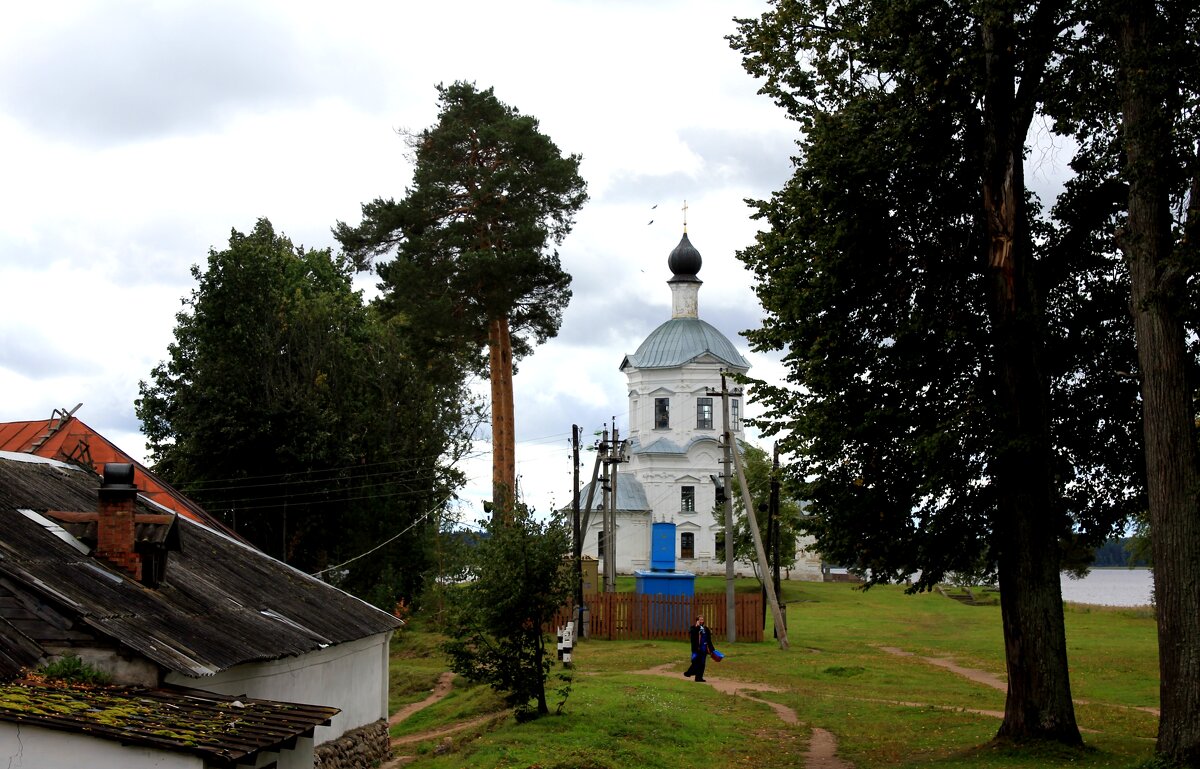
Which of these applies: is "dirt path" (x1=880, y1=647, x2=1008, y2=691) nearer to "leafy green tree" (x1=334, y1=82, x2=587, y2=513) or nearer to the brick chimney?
"leafy green tree" (x1=334, y1=82, x2=587, y2=513)

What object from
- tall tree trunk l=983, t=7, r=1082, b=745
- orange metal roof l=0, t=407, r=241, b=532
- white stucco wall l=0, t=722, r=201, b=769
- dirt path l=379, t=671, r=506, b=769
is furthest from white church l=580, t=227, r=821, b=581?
white stucco wall l=0, t=722, r=201, b=769

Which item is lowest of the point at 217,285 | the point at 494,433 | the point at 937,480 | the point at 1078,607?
the point at 1078,607

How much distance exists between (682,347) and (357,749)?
5652 centimetres

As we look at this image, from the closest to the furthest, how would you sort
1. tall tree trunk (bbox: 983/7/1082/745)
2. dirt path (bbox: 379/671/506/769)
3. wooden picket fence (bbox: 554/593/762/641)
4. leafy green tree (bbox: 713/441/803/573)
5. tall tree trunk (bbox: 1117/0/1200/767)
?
1. tall tree trunk (bbox: 1117/0/1200/767)
2. tall tree trunk (bbox: 983/7/1082/745)
3. dirt path (bbox: 379/671/506/769)
4. wooden picket fence (bbox: 554/593/762/641)
5. leafy green tree (bbox: 713/441/803/573)

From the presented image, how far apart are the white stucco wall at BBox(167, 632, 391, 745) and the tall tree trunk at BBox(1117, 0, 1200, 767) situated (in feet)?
37.1

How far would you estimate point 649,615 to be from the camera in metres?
40.6

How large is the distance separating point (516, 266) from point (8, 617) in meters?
25.9

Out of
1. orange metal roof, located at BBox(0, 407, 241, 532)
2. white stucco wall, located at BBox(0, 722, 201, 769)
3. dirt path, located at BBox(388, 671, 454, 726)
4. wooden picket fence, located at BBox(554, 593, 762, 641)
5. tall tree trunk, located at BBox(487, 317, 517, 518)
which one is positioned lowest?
dirt path, located at BBox(388, 671, 454, 726)

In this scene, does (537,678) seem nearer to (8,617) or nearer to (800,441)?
(800,441)

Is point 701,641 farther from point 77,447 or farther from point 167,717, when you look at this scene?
point 167,717

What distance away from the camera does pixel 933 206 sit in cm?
1731

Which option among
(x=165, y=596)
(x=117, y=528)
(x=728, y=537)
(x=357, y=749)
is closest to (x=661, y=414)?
(x=728, y=537)

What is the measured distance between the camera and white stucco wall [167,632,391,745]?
14.8 metres

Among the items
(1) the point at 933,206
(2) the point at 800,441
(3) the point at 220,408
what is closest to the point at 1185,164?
(1) the point at 933,206
